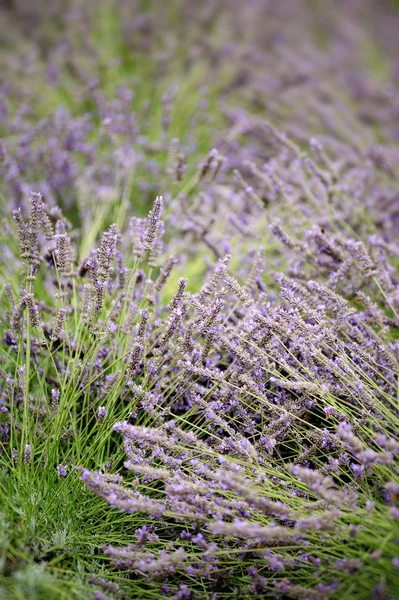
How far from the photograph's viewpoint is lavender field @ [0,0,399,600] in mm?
1269

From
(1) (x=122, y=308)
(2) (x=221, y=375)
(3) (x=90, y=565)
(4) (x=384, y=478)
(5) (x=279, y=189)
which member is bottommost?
(3) (x=90, y=565)

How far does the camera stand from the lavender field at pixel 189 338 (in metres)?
1.27

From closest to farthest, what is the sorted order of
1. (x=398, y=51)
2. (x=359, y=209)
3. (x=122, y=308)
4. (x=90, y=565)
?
(x=90, y=565)
(x=122, y=308)
(x=359, y=209)
(x=398, y=51)

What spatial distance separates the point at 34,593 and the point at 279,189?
1.77 metres

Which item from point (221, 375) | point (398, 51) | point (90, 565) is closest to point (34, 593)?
point (90, 565)

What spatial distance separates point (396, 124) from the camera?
4.06 m

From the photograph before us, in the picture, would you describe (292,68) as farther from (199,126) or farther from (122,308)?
(122,308)

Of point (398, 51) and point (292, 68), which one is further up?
point (398, 51)

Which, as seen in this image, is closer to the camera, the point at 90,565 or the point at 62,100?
the point at 90,565

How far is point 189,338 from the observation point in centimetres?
148

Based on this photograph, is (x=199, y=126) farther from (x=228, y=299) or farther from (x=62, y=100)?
(x=228, y=299)

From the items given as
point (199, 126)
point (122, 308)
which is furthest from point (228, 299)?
point (199, 126)

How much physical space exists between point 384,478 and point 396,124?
3.44 m

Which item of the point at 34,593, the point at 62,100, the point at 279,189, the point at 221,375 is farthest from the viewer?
the point at 62,100
